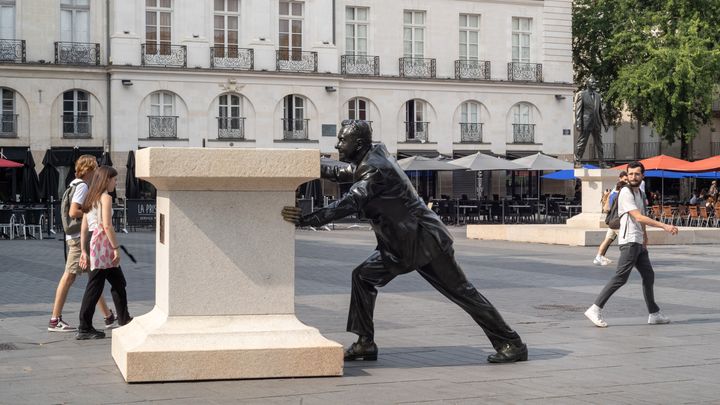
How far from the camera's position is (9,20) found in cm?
4428

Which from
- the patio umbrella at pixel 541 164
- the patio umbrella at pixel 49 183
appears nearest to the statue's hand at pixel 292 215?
the patio umbrella at pixel 49 183

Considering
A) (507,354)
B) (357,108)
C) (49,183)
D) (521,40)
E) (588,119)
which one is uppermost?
(521,40)

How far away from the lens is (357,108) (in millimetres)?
50125

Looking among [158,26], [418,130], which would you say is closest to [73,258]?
[158,26]

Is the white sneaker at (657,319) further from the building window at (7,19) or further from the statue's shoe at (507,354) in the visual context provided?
the building window at (7,19)

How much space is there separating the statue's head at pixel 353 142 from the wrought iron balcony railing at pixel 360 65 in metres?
40.8

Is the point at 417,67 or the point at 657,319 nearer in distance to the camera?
the point at 657,319

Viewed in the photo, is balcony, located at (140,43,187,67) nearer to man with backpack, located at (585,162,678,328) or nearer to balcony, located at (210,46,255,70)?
balcony, located at (210,46,255,70)

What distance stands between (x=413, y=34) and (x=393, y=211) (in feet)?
141

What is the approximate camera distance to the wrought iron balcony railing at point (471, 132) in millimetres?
52125

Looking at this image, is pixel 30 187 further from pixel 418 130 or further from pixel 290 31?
pixel 418 130

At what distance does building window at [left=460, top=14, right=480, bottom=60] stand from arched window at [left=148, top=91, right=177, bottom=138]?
42.8 feet

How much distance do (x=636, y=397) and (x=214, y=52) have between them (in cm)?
4064

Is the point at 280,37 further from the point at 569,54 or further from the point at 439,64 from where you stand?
the point at 569,54
